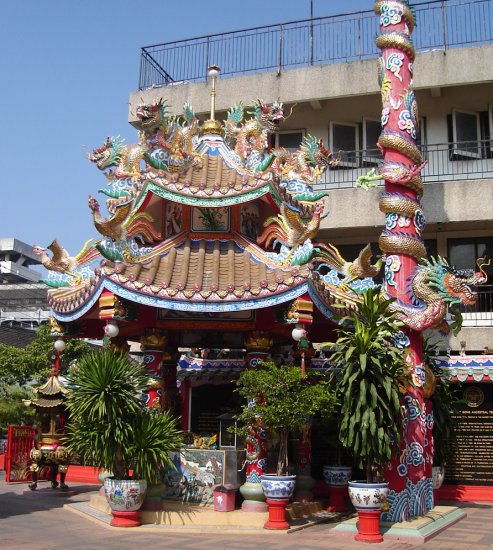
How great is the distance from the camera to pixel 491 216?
19469 mm

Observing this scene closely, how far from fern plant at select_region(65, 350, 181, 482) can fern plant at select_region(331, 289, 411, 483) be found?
3.19 meters

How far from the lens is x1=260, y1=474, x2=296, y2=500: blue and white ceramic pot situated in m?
12.1

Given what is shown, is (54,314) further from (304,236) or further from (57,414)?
(304,236)

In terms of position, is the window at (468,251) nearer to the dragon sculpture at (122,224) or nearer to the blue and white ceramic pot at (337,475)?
the blue and white ceramic pot at (337,475)

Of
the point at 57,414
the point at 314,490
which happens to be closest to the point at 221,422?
the point at 314,490

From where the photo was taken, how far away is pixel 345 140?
22.9m

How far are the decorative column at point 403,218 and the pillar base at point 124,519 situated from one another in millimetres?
4460

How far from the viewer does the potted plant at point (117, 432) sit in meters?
12.2

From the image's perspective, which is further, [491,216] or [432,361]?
[491,216]

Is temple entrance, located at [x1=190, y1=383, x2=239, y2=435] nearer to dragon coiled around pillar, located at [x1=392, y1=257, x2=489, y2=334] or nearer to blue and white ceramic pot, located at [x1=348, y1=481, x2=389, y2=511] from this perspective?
dragon coiled around pillar, located at [x1=392, y1=257, x2=489, y2=334]

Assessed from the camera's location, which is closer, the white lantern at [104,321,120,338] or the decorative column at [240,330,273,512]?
the decorative column at [240,330,273,512]

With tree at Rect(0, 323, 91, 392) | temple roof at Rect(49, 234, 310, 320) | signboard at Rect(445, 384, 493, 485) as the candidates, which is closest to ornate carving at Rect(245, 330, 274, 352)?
temple roof at Rect(49, 234, 310, 320)

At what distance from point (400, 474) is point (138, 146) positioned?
877 centimetres

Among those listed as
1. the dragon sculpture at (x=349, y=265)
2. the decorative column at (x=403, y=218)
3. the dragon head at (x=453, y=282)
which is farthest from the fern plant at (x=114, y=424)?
the dragon head at (x=453, y=282)
